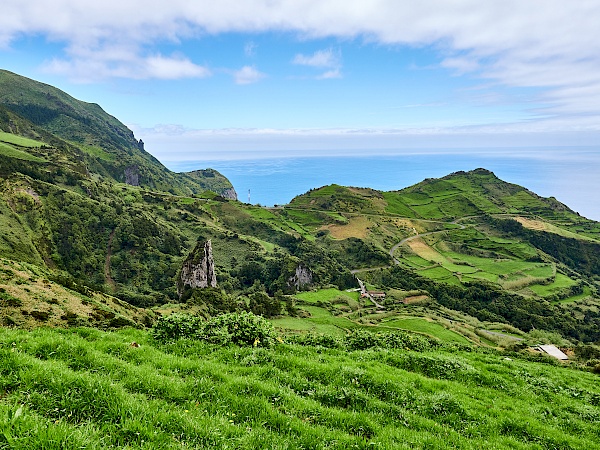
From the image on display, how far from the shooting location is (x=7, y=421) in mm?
5543

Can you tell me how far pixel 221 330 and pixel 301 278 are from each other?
134m

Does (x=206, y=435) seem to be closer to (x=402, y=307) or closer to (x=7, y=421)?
(x=7, y=421)

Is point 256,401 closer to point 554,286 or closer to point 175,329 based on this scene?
point 175,329

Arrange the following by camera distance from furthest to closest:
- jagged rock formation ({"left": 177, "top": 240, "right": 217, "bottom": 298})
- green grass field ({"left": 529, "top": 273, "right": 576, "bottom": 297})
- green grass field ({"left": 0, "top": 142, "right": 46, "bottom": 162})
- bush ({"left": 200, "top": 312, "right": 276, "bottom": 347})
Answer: green grass field ({"left": 529, "top": 273, "right": 576, "bottom": 297}) < green grass field ({"left": 0, "top": 142, "right": 46, "bottom": 162}) < jagged rock formation ({"left": 177, "top": 240, "right": 217, "bottom": 298}) < bush ({"left": 200, "top": 312, "right": 276, "bottom": 347})

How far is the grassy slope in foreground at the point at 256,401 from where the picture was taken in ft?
23.1

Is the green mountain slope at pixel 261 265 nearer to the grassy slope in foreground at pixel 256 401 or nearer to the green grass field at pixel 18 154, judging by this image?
the green grass field at pixel 18 154

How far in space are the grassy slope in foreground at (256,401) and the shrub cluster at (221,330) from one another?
796 mm

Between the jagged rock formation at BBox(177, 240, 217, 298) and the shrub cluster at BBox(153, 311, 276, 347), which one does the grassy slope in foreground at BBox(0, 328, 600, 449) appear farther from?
the jagged rock formation at BBox(177, 240, 217, 298)

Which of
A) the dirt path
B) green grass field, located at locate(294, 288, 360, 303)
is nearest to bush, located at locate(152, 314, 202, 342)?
green grass field, located at locate(294, 288, 360, 303)

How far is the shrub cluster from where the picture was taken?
14914 mm

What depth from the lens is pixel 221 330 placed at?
50.3ft

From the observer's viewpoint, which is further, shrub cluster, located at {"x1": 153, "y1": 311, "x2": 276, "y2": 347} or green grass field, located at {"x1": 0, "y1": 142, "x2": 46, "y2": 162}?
green grass field, located at {"x1": 0, "y1": 142, "x2": 46, "y2": 162}

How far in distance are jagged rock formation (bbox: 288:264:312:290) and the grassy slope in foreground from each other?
420 feet

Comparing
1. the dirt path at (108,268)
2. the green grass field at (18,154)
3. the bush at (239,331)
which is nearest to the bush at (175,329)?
the bush at (239,331)
